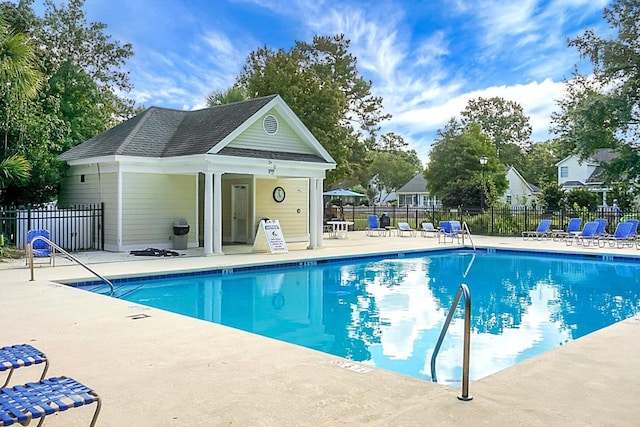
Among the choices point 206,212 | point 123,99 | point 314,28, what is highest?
point 314,28

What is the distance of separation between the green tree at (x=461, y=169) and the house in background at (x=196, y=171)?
16.8 meters

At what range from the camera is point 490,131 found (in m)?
63.3

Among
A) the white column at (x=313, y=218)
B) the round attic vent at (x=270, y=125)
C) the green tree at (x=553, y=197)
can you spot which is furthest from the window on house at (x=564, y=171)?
the round attic vent at (x=270, y=125)

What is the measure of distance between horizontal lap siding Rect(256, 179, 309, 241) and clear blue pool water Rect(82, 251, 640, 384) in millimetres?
4823

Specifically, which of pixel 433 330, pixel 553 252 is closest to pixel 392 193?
pixel 553 252

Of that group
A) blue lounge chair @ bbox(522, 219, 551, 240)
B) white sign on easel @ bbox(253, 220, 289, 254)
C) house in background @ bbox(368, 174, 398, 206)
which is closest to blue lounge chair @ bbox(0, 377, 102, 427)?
white sign on easel @ bbox(253, 220, 289, 254)

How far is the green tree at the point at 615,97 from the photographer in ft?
80.5

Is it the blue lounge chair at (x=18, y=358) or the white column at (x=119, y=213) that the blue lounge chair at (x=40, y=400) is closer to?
the blue lounge chair at (x=18, y=358)

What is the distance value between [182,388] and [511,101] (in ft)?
213

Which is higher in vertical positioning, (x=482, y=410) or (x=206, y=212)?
(x=206, y=212)

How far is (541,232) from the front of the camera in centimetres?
2217

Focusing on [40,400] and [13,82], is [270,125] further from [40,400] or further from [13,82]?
[40,400]

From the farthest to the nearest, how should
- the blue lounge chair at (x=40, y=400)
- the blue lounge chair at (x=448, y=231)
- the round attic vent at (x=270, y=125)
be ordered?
the blue lounge chair at (x=448, y=231) → the round attic vent at (x=270, y=125) → the blue lounge chair at (x=40, y=400)

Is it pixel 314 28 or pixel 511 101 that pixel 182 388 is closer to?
pixel 314 28
